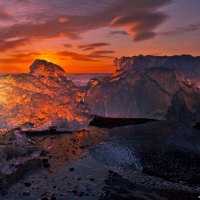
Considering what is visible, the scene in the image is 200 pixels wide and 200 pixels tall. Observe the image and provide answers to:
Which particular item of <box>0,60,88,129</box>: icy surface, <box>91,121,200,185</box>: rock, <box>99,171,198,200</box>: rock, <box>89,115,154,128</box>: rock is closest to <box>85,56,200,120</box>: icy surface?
<box>0,60,88,129</box>: icy surface

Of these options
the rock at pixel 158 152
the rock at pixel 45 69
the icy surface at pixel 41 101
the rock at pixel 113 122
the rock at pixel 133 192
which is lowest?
the rock at pixel 133 192

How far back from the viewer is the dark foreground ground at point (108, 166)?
13.5 meters

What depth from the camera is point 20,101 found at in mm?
41781

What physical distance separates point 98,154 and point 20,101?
83.0ft

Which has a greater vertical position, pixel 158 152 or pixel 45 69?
pixel 45 69

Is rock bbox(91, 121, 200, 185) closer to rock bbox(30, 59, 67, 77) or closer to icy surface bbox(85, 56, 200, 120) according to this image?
rock bbox(30, 59, 67, 77)

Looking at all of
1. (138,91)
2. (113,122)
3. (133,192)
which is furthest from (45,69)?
(133,192)

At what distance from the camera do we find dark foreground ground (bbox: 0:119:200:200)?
13.5 m

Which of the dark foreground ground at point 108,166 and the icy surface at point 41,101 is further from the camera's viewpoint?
the icy surface at point 41,101

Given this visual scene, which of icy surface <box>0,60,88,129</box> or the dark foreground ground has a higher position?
icy surface <box>0,60,88,129</box>

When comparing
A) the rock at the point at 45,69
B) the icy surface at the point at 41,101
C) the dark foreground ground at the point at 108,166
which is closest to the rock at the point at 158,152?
the dark foreground ground at the point at 108,166

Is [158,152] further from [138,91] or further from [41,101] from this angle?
[138,91]

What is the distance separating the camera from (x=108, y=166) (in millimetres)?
17328

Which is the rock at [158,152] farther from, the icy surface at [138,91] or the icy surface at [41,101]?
the icy surface at [138,91]
